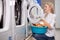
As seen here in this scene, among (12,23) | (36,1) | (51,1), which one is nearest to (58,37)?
(51,1)

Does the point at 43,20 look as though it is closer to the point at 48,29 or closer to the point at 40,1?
the point at 48,29

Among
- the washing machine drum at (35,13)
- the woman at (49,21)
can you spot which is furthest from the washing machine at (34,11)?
the woman at (49,21)

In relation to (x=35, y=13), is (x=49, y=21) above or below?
below

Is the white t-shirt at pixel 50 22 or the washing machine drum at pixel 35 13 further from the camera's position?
the white t-shirt at pixel 50 22

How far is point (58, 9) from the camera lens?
10.6 ft

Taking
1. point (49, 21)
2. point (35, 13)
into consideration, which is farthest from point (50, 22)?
point (35, 13)

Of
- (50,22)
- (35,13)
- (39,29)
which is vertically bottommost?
(39,29)

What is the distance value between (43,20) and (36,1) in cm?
36

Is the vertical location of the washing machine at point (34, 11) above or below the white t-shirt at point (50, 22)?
above

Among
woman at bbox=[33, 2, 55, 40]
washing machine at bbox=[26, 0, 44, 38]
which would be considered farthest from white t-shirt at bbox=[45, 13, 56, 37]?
washing machine at bbox=[26, 0, 44, 38]

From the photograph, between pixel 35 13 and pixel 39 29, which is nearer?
pixel 39 29

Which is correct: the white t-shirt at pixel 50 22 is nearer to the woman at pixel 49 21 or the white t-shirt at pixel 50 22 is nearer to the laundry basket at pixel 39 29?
the woman at pixel 49 21

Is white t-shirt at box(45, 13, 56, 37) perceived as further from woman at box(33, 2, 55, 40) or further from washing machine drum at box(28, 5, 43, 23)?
washing machine drum at box(28, 5, 43, 23)

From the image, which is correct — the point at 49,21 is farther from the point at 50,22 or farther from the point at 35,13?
the point at 35,13
